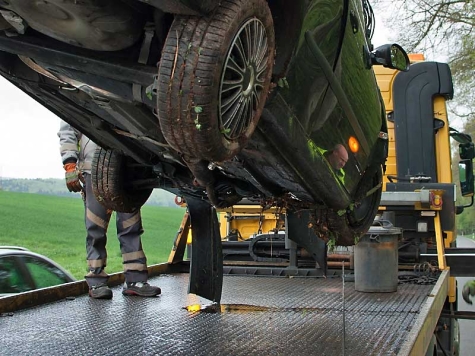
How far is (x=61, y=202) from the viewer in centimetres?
4259

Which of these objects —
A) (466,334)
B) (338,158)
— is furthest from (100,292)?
(466,334)

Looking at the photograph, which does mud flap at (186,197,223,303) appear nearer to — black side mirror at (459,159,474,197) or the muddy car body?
the muddy car body

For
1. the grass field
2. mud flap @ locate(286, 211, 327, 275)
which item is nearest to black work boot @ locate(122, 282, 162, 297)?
mud flap @ locate(286, 211, 327, 275)

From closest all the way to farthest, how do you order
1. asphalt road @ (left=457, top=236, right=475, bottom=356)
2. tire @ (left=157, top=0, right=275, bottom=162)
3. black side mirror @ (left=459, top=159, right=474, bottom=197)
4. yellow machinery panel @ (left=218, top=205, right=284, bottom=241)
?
1. tire @ (left=157, top=0, right=275, bottom=162)
2. black side mirror @ (left=459, top=159, right=474, bottom=197)
3. yellow machinery panel @ (left=218, top=205, right=284, bottom=241)
4. asphalt road @ (left=457, top=236, right=475, bottom=356)

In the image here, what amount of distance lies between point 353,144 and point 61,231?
2707 centimetres

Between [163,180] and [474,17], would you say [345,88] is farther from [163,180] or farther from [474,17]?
[474,17]

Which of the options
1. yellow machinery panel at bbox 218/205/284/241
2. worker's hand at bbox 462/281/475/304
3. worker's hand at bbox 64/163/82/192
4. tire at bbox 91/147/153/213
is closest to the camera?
tire at bbox 91/147/153/213

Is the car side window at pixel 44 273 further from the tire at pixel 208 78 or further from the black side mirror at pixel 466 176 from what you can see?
the black side mirror at pixel 466 176

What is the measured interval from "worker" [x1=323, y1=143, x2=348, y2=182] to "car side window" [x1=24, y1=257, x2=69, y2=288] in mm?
2919

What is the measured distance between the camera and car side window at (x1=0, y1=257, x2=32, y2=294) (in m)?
5.16

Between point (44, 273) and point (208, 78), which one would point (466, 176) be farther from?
point (208, 78)

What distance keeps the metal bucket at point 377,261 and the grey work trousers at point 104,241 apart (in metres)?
1.78

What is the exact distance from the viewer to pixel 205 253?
4926 millimetres

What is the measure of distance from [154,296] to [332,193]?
74.3 inches
